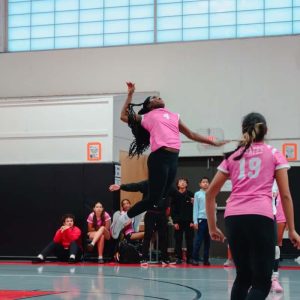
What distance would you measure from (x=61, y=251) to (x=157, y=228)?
8.58 feet

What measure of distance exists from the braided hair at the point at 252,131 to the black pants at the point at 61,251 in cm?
1077

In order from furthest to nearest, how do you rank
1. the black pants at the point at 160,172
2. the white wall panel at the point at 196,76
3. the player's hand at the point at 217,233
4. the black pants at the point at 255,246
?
1. the white wall panel at the point at 196,76
2. the black pants at the point at 160,172
3. the player's hand at the point at 217,233
4. the black pants at the point at 255,246

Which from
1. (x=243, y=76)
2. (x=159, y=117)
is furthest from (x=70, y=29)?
(x=159, y=117)

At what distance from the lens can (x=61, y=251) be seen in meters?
15.6

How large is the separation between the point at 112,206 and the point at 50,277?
4804mm

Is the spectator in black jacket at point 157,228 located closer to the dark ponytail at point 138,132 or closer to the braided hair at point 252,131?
the dark ponytail at point 138,132

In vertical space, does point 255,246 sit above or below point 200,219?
above

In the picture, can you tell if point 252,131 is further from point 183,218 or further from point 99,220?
point 99,220

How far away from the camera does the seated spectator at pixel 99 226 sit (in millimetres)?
15336

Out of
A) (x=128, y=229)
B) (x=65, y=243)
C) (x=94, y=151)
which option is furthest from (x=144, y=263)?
(x=94, y=151)

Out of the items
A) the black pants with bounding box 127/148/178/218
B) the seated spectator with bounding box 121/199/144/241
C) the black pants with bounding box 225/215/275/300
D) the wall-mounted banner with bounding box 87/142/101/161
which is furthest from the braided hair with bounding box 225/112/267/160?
the wall-mounted banner with bounding box 87/142/101/161

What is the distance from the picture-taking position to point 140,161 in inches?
680

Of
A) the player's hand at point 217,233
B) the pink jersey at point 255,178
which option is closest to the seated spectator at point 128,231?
the player's hand at point 217,233

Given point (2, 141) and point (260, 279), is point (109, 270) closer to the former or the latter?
point (2, 141)
